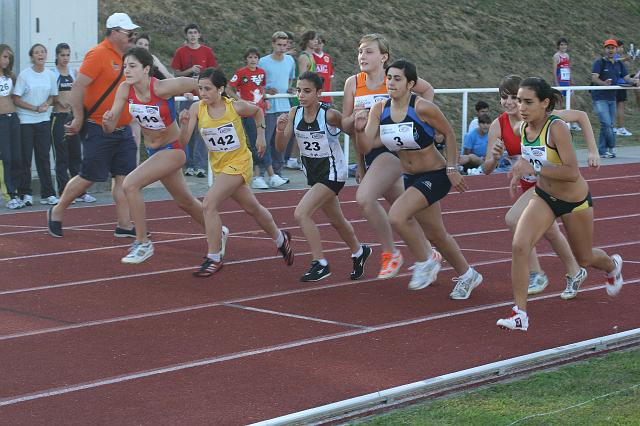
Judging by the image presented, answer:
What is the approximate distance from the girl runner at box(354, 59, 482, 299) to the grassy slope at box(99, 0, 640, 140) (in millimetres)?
15010

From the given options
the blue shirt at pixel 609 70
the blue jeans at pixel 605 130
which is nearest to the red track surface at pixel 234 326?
the blue jeans at pixel 605 130

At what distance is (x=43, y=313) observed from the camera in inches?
336

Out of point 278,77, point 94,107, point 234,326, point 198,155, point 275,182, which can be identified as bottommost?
point 234,326

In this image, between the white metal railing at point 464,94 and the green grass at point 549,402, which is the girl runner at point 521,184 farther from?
the white metal railing at point 464,94

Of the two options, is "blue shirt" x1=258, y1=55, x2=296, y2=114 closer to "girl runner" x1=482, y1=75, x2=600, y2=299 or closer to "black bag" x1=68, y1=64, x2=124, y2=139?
"black bag" x1=68, y1=64, x2=124, y2=139

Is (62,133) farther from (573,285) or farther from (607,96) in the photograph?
(607,96)

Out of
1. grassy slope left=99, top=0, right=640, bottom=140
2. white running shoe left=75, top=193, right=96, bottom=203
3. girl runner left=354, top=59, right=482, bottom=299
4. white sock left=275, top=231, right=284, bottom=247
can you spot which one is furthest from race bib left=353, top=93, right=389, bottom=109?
grassy slope left=99, top=0, right=640, bottom=140

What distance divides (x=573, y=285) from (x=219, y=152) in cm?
309

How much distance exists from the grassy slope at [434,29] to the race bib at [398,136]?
15030 millimetres

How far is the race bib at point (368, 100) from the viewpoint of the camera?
9789 mm

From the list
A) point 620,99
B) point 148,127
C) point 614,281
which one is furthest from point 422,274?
point 620,99

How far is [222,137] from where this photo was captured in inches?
394

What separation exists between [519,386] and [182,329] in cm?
252

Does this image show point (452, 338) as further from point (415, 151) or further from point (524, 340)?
point (415, 151)
